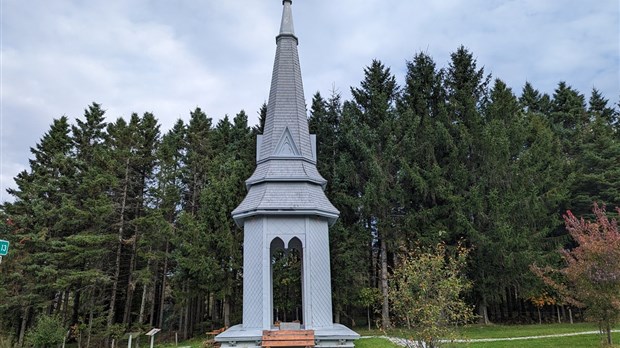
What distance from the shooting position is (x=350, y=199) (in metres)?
20.4

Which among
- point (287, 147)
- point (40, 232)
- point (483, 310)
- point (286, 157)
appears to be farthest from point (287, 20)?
point (40, 232)

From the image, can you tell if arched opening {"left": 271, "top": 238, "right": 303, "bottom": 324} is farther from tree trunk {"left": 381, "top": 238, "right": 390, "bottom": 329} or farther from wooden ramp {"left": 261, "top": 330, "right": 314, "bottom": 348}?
wooden ramp {"left": 261, "top": 330, "right": 314, "bottom": 348}

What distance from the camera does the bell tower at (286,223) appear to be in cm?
1102

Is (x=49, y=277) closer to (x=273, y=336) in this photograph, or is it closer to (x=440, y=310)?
(x=273, y=336)

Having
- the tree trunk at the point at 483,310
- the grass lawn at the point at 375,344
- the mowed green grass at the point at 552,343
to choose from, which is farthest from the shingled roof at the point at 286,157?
the tree trunk at the point at 483,310

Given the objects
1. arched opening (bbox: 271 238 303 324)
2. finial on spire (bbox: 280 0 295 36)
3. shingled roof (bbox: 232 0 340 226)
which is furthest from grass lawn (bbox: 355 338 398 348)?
finial on spire (bbox: 280 0 295 36)

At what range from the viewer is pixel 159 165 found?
25.3m

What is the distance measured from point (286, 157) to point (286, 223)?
2.45 m

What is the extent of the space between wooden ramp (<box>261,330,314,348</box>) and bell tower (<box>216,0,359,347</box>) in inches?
12.3

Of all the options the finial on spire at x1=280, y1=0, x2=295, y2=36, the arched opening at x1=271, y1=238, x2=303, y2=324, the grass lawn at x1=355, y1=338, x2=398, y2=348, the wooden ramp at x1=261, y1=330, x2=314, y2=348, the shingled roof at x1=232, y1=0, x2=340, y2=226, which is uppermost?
the finial on spire at x1=280, y1=0, x2=295, y2=36

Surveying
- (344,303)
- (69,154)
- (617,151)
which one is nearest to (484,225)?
(344,303)

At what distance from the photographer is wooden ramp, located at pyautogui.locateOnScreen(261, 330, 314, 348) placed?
9969 millimetres

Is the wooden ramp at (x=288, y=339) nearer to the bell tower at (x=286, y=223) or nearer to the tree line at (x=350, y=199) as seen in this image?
the bell tower at (x=286, y=223)

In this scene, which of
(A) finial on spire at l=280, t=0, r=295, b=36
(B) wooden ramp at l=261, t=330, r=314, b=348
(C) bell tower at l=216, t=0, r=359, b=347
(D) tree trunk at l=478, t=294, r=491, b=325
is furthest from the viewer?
(D) tree trunk at l=478, t=294, r=491, b=325
